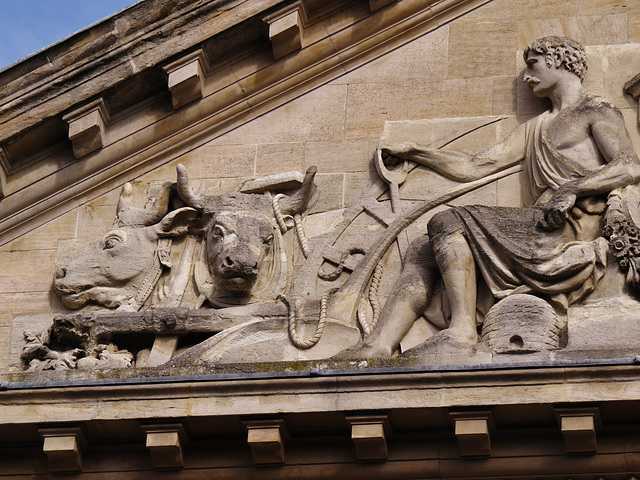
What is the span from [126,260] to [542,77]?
11.5 feet

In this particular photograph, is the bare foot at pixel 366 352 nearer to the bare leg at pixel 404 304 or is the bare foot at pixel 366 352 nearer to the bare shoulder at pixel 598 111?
the bare leg at pixel 404 304

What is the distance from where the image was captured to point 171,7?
18.1 m

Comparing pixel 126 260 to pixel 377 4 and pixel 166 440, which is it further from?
pixel 377 4

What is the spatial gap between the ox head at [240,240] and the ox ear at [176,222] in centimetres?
7

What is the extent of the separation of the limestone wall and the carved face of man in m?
0.17

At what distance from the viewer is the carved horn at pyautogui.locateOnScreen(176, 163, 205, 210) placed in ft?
58.2

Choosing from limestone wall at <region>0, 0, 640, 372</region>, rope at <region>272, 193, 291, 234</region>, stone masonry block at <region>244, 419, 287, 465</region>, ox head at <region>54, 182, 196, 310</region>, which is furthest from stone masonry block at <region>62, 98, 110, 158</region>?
stone masonry block at <region>244, 419, 287, 465</region>

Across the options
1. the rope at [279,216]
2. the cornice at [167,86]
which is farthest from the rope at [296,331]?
the cornice at [167,86]

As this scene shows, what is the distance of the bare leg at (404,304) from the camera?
16.4m

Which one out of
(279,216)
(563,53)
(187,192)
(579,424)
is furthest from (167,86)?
(579,424)

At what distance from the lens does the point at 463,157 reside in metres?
17.6

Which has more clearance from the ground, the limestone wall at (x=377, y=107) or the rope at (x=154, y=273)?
the limestone wall at (x=377, y=107)

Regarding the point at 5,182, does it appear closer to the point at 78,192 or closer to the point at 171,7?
the point at 78,192

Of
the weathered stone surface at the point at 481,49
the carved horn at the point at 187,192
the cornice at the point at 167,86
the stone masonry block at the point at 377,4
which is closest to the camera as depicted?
the carved horn at the point at 187,192
